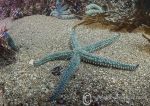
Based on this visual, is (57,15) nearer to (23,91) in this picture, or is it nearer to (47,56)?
(47,56)

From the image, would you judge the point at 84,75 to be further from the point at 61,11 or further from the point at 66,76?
the point at 61,11

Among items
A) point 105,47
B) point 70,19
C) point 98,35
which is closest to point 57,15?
point 70,19

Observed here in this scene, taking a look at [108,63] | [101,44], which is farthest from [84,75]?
[101,44]

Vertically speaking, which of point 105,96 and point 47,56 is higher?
point 47,56

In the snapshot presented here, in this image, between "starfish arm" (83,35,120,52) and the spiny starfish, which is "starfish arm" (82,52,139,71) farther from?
"starfish arm" (83,35,120,52)

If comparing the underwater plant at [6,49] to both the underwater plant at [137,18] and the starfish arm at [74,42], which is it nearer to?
the starfish arm at [74,42]
